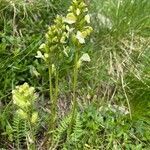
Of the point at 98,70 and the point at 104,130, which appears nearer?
the point at 104,130

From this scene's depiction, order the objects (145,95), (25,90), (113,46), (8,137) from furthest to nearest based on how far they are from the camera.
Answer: (113,46) < (145,95) < (8,137) < (25,90)

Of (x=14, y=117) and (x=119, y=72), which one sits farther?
(x=119, y=72)

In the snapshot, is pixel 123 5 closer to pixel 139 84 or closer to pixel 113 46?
pixel 113 46

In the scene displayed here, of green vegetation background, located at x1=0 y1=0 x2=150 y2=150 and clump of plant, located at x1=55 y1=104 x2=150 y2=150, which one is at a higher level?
green vegetation background, located at x1=0 y1=0 x2=150 y2=150

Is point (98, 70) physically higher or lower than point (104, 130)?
higher

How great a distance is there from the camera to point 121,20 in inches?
137

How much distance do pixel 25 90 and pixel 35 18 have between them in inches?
44.7

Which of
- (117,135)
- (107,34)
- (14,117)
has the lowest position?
(117,135)

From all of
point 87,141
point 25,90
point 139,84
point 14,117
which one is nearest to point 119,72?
point 139,84

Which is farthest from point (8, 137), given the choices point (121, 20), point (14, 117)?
point (121, 20)

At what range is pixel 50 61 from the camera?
2.52 m

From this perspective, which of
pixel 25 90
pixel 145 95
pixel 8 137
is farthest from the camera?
pixel 145 95

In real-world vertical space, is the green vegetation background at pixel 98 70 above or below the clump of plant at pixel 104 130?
above

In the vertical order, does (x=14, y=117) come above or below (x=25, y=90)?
below
